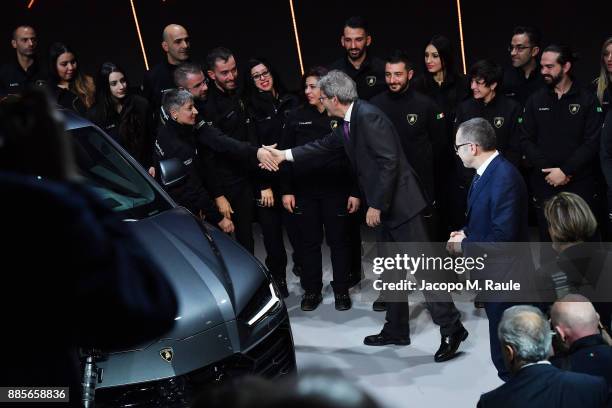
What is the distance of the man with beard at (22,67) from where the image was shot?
721 centimetres

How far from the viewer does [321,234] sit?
6.02 metres

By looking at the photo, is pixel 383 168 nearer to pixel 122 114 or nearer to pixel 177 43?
pixel 122 114

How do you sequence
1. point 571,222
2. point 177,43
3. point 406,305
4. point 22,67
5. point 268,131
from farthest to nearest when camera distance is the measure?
point 22,67 → point 177,43 → point 268,131 → point 406,305 → point 571,222

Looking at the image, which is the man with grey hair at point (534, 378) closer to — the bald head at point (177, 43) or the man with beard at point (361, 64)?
the man with beard at point (361, 64)

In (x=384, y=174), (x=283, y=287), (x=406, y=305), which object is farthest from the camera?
(x=283, y=287)

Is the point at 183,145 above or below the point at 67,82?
below

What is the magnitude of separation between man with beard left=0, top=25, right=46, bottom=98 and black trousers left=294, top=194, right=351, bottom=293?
2762 millimetres

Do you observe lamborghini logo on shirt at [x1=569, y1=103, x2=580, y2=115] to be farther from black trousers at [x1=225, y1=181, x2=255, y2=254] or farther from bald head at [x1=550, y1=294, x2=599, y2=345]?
bald head at [x1=550, y1=294, x2=599, y2=345]

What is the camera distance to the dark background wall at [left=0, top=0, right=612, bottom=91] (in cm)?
761

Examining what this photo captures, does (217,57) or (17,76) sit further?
(17,76)

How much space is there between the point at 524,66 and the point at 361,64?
1240 mm

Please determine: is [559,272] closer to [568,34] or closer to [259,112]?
[259,112]

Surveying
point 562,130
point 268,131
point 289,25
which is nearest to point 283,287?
point 268,131

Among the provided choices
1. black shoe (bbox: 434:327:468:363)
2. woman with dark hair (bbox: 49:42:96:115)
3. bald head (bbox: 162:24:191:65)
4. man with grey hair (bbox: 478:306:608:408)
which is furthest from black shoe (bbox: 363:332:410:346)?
woman with dark hair (bbox: 49:42:96:115)
